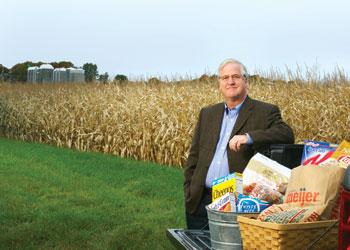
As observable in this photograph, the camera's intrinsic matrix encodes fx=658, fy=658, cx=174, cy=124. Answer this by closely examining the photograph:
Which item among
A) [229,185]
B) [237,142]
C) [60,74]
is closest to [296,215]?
[229,185]

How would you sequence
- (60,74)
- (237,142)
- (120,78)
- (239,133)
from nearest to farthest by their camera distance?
(237,142) → (239,133) → (120,78) → (60,74)

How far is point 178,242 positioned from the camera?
322 cm

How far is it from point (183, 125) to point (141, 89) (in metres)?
3.87

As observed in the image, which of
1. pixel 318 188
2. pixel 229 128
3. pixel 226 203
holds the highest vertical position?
pixel 229 128

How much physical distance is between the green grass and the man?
109 inches

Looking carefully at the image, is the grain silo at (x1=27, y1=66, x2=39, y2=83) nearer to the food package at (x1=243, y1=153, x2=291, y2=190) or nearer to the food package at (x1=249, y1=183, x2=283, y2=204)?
the food package at (x1=243, y1=153, x2=291, y2=190)

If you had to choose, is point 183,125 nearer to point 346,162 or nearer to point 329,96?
point 329,96

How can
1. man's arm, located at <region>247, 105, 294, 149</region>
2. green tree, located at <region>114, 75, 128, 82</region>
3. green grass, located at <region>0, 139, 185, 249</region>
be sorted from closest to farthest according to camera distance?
1. man's arm, located at <region>247, 105, 294, 149</region>
2. green grass, located at <region>0, 139, 185, 249</region>
3. green tree, located at <region>114, 75, 128, 82</region>

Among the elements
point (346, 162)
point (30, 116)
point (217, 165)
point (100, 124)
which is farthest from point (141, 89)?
point (346, 162)

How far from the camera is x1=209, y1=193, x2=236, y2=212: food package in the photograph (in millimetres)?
2553

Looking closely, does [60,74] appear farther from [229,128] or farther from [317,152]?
[317,152]

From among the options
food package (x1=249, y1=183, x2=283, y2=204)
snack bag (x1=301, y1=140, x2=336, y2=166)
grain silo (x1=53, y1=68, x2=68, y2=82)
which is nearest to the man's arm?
snack bag (x1=301, y1=140, x2=336, y2=166)

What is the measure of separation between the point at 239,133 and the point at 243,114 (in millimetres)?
143

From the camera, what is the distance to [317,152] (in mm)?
2785
